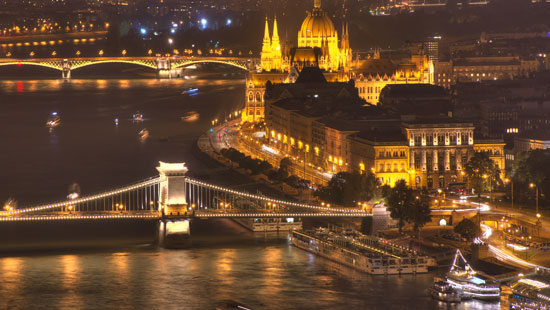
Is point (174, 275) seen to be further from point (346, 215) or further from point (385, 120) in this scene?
point (385, 120)

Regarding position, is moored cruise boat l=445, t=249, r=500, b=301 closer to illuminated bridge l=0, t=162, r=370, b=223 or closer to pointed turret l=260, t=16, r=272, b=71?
illuminated bridge l=0, t=162, r=370, b=223

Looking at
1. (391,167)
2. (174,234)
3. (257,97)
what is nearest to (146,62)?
(257,97)

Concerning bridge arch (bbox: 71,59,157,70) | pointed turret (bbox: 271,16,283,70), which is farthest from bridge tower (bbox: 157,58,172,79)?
pointed turret (bbox: 271,16,283,70)

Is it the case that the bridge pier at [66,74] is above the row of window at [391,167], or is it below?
above

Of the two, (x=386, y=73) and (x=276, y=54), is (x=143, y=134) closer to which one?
(x=276, y=54)

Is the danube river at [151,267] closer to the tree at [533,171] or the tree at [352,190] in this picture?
the tree at [352,190]

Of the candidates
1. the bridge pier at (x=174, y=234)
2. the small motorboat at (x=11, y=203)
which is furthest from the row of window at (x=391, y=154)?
the small motorboat at (x=11, y=203)
